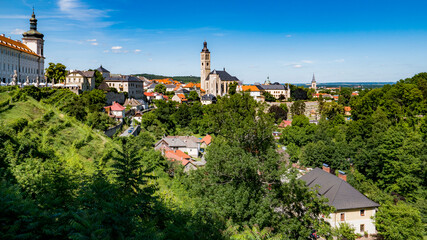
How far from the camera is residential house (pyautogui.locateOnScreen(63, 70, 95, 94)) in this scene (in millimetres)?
46097

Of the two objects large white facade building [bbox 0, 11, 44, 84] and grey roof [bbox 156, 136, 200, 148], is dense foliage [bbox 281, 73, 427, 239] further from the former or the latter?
large white facade building [bbox 0, 11, 44, 84]

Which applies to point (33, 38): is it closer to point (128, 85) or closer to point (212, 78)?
point (128, 85)

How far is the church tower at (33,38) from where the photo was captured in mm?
49856

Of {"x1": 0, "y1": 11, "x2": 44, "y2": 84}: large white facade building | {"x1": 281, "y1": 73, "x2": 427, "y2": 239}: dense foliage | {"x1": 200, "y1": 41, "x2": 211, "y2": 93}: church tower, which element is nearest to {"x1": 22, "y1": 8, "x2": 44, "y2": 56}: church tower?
{"x1": 0, "y1": 11, "x2": 44, "y2": 84}: large white facade building

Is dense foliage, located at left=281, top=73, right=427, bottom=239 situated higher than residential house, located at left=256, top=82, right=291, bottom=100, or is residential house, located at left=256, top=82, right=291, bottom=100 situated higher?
residential house, located at left=256, top=82, right=291, bottom=100

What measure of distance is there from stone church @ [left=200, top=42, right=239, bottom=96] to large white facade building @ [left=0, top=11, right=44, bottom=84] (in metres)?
53.6

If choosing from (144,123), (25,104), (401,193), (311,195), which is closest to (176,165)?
(25,104)

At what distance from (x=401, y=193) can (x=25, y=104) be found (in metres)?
30.7

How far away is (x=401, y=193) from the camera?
24969 mm

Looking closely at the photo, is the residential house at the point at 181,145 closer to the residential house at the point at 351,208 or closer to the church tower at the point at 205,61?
the residential house at the point at 351,208

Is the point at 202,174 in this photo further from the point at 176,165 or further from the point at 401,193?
the point at 401,193

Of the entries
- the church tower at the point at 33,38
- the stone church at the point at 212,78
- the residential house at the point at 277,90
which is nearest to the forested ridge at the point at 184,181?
the church tower at the point at 33,38

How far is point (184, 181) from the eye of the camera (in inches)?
741

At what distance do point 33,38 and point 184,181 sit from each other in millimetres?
47223
